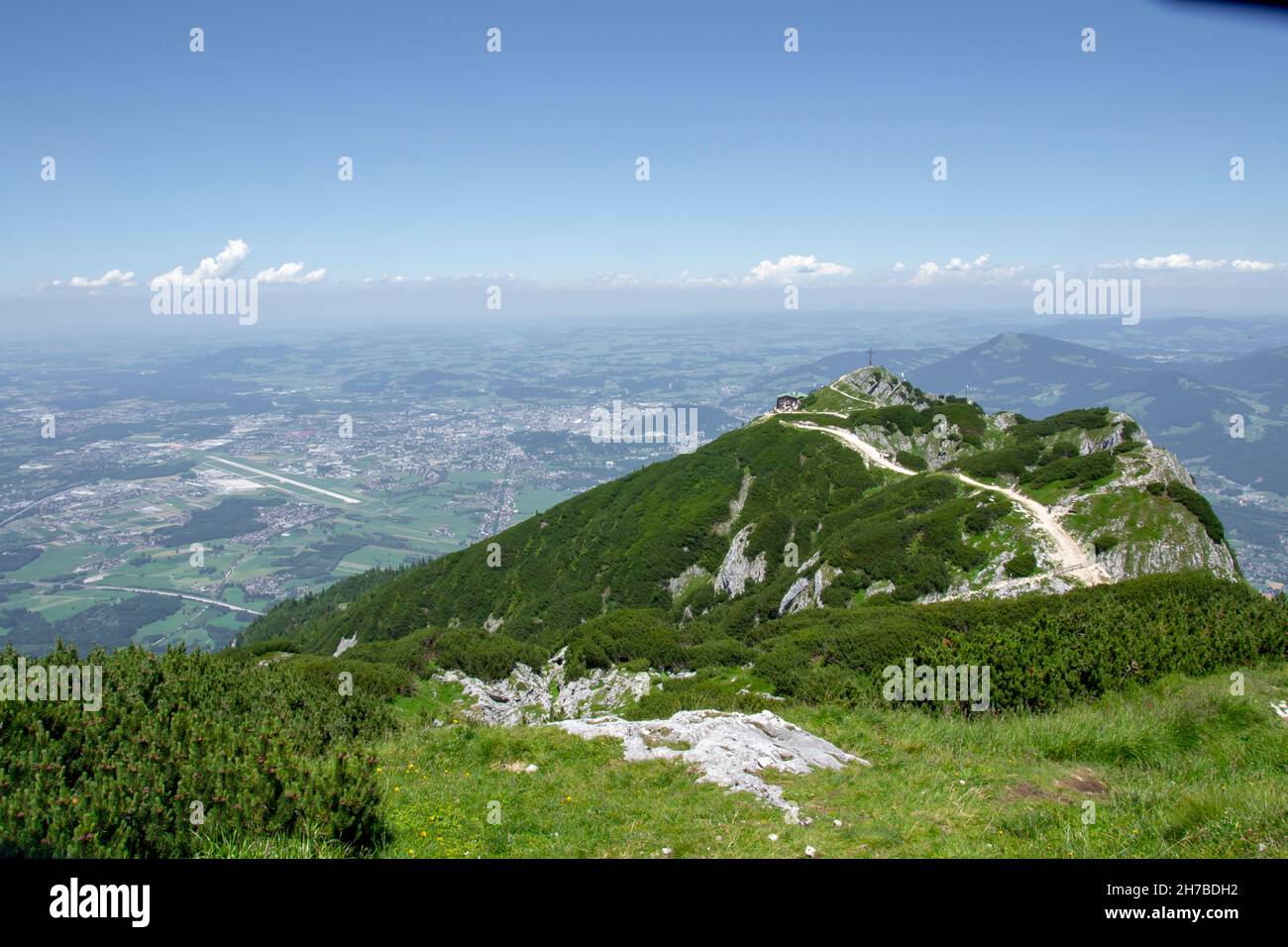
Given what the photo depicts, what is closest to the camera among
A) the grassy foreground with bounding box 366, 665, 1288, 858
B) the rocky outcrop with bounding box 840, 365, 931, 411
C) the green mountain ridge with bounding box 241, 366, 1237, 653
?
the grassy foreground with bounding box 366, 665, 1288, 858

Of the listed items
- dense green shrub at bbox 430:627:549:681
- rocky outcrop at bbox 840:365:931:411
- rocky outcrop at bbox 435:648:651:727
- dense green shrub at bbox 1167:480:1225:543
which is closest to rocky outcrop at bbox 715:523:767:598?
dense green shrub at bbox 430:627:549:681

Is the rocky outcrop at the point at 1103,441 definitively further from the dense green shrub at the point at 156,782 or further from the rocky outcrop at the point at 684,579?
the dense green shrub at the point at 156,782

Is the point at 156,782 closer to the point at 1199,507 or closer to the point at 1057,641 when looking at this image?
the point at 1057,641

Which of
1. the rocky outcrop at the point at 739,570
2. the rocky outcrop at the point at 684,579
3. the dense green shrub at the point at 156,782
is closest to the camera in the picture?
the dense green shrub at the point at 156,782

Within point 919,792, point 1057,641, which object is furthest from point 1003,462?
point 919,792

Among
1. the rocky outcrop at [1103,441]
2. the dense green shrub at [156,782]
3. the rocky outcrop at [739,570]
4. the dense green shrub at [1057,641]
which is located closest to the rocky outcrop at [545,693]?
the dense green shrub at [1057,641]

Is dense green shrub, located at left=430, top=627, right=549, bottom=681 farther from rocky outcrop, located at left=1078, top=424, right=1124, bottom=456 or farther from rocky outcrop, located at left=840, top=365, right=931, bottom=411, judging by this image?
rocky outcrop, located at left=840, top=365, right=931, bottom=411
